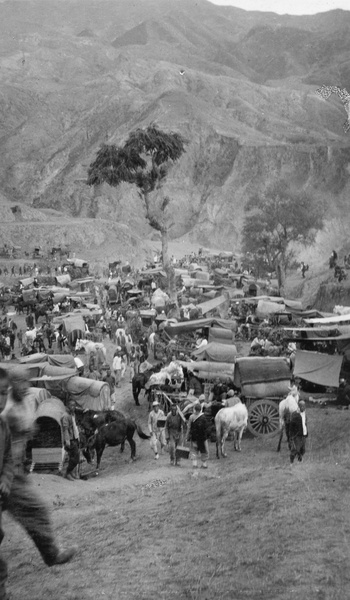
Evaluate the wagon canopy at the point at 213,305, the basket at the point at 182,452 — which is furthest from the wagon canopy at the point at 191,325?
the basket at the point at 182,452

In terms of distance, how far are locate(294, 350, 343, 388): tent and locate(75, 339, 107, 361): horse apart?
8.47 meters

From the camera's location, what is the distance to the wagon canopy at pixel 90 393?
18498mm

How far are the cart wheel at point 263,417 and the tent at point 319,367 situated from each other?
2.87 m

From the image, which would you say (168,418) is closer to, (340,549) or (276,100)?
(340,549)

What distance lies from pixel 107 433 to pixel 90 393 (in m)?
2.68

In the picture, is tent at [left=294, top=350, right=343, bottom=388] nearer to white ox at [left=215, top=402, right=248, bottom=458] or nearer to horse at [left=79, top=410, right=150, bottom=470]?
white ox at [left=215, top=402, right=248, bottom=458]

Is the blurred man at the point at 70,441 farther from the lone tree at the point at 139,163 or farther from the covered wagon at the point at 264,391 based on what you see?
the lone tree at the point at 139,163

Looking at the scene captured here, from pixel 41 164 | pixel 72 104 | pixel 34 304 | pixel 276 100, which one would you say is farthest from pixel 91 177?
pixel 276 100

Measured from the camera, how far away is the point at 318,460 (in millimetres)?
12922

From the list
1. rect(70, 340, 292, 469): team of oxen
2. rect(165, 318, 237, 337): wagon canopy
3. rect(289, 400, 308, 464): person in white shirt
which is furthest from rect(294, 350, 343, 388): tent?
rect(165, 318, 237, 337): wagon canopy

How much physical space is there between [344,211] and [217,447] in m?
78.6

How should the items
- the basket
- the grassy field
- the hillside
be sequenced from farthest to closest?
1. the hillside
2. the basket
3. the grassy field

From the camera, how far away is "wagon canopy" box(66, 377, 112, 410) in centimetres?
1850

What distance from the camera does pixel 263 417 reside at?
16688mm
